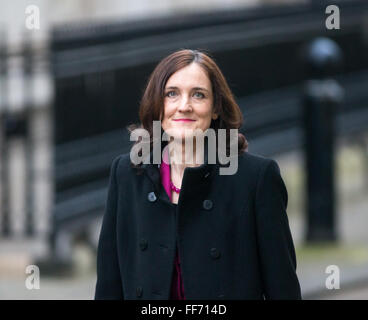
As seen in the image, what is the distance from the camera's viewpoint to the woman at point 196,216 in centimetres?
342

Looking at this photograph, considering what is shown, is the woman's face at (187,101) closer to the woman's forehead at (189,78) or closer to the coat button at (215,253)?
the woman's forehead at (189,78)

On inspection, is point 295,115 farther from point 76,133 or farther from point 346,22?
point 76,133

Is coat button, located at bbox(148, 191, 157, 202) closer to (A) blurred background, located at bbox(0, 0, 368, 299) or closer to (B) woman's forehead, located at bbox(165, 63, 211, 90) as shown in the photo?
(B) woman's forehead, located at bbox(165, 63, 211, 90)

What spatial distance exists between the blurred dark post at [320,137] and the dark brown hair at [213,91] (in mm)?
6456

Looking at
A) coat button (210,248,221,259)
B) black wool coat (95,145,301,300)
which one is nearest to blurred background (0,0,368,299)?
black wool coat (95,145,301,300)

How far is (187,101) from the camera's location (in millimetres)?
3404

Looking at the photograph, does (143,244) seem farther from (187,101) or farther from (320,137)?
(320,137)

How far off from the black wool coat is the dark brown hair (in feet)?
0.38

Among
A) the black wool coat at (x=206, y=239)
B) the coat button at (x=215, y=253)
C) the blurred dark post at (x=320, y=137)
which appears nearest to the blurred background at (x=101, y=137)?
the blurred dark post at (x=320, y=137)

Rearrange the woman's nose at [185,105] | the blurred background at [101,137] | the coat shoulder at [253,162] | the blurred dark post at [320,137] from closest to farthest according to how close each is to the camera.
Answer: the woman's nose at [185,105] → the coat shoulder at [253,162] → the blurred background at [101,137] → the blurred dark post at [320,137]

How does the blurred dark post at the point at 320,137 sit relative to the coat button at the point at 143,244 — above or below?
above

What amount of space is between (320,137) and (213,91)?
6.65m
